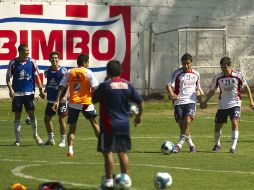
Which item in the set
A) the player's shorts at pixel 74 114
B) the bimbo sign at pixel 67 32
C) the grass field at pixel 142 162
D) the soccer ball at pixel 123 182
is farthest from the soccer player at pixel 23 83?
the bimbo sign at pixel 67 32

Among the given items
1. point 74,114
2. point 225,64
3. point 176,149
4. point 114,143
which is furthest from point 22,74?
point 114,143

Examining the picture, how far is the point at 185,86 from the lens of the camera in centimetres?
2142

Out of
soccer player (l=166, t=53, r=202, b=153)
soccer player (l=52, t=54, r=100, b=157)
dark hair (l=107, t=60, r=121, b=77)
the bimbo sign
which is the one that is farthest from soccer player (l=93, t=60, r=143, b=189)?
the bimbo sign

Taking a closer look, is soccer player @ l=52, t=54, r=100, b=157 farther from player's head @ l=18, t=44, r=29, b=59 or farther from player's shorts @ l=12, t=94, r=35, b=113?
player's shorts @ l=12, t=94, r=35, b=113

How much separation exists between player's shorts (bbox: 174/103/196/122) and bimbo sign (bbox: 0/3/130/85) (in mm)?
13382

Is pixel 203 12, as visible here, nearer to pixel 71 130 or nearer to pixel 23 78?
pixel 23 78

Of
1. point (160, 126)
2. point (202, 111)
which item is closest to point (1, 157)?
point (160, 126)

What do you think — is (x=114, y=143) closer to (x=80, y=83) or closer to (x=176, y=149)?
(x=80, y=83)

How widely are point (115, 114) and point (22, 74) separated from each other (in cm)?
826

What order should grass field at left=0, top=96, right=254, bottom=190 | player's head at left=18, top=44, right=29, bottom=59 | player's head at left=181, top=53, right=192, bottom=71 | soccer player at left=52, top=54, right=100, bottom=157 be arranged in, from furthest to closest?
player's head at left=18, top=44, right=29, bottom=59, player's head at left=181, top=53, right=192, bottom=71, soccer player at left=52, top=54, right=100, bottom=157, grass field at left=0, top=96, right=254, bottom=190

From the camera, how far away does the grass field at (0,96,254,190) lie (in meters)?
15.5

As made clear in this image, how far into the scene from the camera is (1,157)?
754 inches

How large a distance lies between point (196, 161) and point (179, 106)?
265 centimetres

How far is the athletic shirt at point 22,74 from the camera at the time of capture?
22.6 m
